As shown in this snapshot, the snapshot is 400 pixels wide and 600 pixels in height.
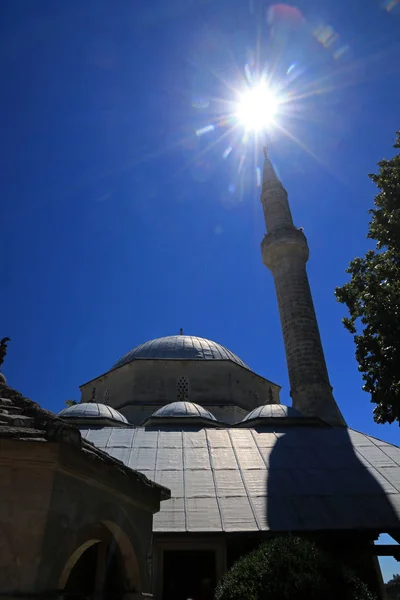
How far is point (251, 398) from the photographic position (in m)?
17.8

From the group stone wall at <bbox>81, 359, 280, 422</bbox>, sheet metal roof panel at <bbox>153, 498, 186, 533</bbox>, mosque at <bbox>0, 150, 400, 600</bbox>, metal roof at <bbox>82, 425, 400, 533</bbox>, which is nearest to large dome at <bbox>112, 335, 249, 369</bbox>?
mosque at <bbox>0, 150, 400, 600</bbox>

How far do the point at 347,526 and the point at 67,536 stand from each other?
6.67 m

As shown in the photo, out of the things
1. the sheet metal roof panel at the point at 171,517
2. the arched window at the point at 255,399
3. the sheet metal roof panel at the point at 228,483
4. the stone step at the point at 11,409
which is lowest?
the sheet metal roof panel at the point at 171,517

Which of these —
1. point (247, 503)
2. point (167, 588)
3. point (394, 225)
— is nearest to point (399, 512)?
point (247, 503)

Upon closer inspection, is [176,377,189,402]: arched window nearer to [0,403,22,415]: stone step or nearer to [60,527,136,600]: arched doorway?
[60,527,136,600]: arched doorway

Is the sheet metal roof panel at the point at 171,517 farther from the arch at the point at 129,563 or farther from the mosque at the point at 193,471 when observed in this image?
the arch at the point at 129,563

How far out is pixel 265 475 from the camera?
31.8ft

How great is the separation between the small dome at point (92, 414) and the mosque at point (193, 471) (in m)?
0.07

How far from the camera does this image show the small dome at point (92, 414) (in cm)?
1419

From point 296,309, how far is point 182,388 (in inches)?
229

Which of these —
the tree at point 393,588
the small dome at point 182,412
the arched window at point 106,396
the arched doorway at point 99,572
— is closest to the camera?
the arched doorway at point 99,572

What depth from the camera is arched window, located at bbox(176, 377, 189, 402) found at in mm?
17062

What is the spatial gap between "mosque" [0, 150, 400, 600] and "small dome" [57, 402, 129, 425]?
7cm

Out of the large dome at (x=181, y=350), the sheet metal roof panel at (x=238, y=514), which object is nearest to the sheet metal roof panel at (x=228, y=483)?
the sheet metal roof panel at (x=238, y=514)
